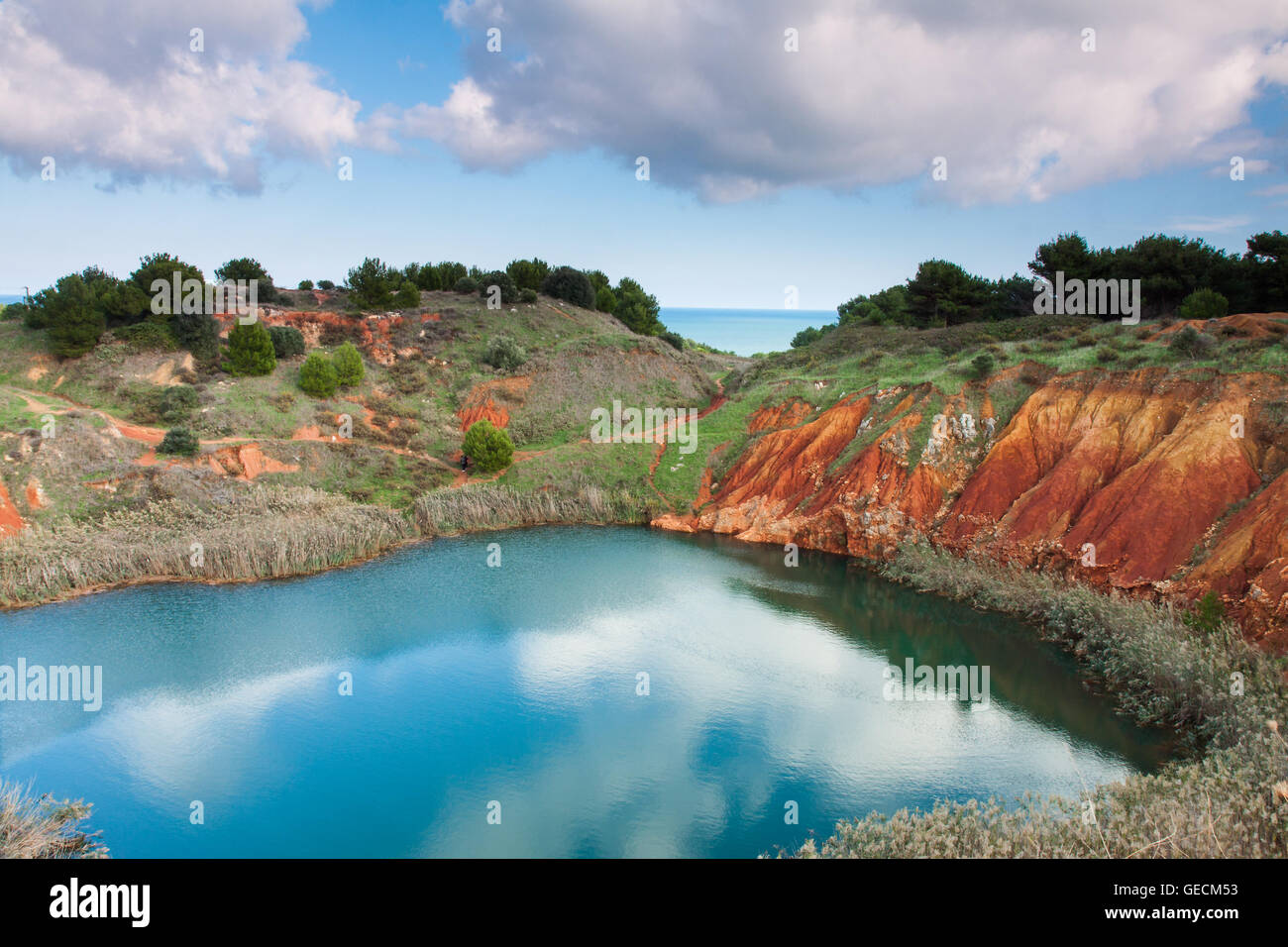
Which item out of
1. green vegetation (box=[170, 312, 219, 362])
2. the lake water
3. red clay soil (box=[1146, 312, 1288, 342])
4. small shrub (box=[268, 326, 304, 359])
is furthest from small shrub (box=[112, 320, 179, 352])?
red clay soil (box=[1146, 312, 1288, 342])

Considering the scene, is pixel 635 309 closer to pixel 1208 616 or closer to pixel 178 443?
pixel 178 443

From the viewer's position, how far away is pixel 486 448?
34969mm

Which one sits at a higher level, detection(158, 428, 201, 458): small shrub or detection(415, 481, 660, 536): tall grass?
detection(158, 428, 201, 458): small shrub

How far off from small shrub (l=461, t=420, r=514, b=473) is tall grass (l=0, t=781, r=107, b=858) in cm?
2293

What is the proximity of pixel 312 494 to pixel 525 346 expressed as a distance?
2196cm

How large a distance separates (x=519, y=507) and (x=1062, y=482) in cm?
2244

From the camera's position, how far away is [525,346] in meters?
49.3

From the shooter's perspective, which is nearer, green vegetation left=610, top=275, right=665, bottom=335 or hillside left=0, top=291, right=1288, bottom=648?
hillside left=0, top=291, right=1288, bottom=648

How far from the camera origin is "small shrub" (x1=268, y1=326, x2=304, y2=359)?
4091cm

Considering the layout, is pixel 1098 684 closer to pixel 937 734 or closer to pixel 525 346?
pixel 937 734

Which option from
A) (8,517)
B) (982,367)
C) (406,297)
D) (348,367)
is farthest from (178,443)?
(982,367)

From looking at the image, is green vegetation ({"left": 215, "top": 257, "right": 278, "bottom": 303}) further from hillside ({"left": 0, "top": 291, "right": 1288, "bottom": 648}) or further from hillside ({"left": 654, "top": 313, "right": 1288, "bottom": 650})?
hillside ({"left": 654, "top": 313, "right": 1288, "bottom": 650})
